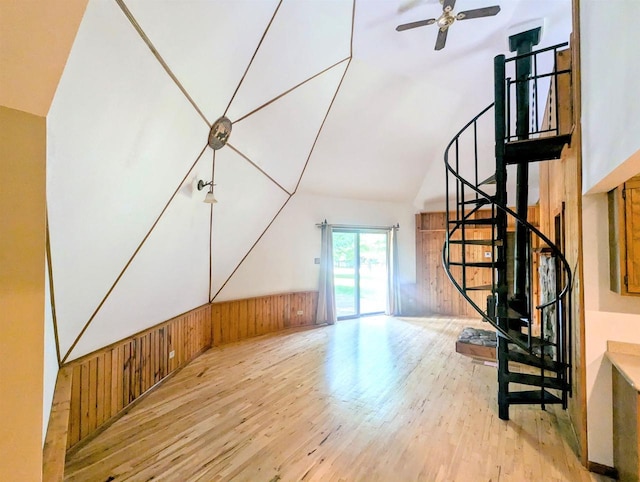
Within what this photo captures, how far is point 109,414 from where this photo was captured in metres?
2.70

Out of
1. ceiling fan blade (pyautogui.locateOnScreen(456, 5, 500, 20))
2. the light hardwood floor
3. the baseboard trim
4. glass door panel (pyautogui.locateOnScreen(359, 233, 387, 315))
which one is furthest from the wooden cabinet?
glass door panel (pyautogui.locateOnScreen(359, 233, 387, 315))

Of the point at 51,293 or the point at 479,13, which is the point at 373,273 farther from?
the point at 51,293

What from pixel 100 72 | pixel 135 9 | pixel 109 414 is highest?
pixel 135 9

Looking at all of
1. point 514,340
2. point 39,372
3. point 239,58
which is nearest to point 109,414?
point 39,372

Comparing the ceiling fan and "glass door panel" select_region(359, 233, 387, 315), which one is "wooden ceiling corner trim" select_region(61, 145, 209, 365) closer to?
the ceiling fan

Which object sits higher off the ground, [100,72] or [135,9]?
[135,9]

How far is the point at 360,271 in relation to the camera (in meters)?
6.70

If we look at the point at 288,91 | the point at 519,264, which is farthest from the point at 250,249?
the point at 519,264

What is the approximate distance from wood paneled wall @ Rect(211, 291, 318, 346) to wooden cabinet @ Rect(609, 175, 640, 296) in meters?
4.67

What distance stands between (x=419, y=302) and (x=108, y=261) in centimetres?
640

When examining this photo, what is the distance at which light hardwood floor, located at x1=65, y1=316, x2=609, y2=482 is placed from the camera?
6.95 ft

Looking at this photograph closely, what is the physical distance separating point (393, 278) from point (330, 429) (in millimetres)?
4650

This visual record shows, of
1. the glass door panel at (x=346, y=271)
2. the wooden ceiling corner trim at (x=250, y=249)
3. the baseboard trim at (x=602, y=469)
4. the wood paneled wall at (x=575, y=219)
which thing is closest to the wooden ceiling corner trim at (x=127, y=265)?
the wooden ceiling corner trim at (x=250, y=249)

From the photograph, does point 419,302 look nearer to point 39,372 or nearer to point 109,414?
point 109,414
